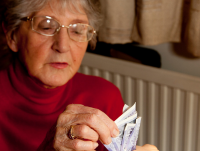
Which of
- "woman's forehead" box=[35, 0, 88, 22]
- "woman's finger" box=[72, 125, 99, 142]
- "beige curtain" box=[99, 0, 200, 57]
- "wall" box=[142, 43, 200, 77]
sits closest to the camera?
"woman's finger" box=[72, 125, 99, 142]

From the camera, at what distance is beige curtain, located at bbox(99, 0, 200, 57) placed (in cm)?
144

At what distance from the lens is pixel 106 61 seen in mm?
1816

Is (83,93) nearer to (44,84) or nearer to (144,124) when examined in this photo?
(44,84)

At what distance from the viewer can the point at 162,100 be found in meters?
1.60

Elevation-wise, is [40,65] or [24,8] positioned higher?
[24,8]

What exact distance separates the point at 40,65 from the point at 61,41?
14 centimetres

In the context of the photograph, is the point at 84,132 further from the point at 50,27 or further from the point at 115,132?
the point at 50,27

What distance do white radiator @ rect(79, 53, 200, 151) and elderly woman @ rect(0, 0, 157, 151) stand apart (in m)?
0.34

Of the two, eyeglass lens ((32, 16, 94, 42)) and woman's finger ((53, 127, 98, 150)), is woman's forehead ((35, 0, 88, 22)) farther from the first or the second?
woman's finger ((53, 127, 98, 150))

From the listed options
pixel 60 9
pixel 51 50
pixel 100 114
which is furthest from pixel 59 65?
pixel 100 114

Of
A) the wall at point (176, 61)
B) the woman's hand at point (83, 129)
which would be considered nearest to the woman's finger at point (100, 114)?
the woman's hand at point (83, 129)

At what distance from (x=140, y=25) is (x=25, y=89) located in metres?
0.75

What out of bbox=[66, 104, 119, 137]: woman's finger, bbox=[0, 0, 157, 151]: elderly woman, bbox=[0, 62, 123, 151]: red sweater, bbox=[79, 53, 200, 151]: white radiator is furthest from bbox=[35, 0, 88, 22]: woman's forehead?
bbox=[79, 53, 200, 151]: white radiator

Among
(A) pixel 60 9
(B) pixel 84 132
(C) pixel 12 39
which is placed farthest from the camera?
(C) pixel 12 39
